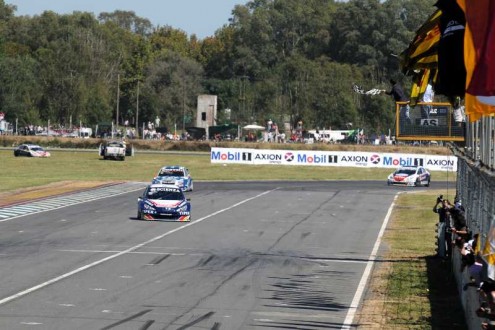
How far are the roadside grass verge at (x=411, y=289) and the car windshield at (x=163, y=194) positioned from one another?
8.24m

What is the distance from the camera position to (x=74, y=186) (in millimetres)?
64688

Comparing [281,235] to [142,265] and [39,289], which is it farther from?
[39,289]

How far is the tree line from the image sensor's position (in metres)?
134

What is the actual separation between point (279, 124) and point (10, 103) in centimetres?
3269

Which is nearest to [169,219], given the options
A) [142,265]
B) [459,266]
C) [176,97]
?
[142,265]

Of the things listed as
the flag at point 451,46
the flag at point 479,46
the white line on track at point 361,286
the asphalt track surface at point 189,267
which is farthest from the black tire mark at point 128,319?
the flag at point 479,46

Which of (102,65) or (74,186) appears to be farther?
(102,65)

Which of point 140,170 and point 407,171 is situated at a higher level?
point 407,171

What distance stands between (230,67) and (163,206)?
137810 mm

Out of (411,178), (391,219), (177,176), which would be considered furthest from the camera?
(411,178)

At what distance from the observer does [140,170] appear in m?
83.4

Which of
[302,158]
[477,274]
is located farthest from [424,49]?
[302,158]

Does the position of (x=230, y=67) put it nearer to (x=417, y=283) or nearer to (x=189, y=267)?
(x=189, y=267)

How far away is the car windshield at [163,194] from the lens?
42513 mm
